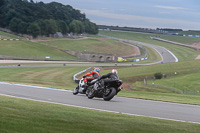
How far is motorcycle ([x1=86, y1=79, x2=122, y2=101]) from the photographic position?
17094mm

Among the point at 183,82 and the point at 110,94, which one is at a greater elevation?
the point at 110,94

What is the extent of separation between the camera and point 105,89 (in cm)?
1750

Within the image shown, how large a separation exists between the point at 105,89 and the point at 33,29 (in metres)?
133

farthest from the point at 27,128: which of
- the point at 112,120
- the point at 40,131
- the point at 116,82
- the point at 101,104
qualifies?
the point at 116,82

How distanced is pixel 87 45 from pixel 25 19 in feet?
104

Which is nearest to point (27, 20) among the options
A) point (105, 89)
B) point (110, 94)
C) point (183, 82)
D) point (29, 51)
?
point (29, 51)

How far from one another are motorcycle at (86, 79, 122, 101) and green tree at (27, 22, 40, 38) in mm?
130680

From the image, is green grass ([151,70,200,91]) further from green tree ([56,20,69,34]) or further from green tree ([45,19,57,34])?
green tree ([56,20,69,34])

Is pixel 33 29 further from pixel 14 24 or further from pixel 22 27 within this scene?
pixel 14 24

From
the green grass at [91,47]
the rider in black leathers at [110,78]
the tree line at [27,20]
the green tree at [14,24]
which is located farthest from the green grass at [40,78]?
the green tree at [14,24]

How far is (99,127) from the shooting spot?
8.80m

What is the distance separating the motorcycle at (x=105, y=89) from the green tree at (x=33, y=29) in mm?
130680

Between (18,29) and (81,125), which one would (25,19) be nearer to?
(18,29)

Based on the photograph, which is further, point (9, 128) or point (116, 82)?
point (116, 82)
